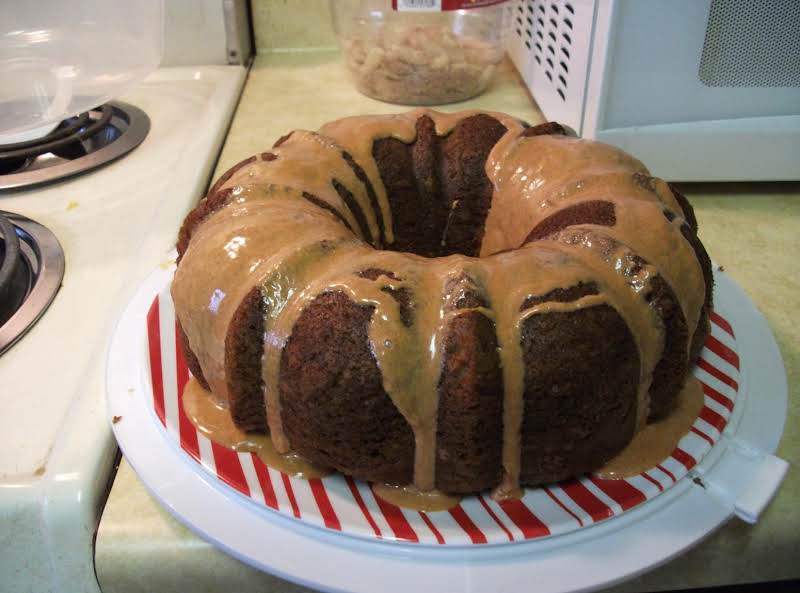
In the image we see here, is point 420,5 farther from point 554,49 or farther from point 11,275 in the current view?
point 11,275

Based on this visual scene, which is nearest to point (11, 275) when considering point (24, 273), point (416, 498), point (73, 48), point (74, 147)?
point (24, 273)

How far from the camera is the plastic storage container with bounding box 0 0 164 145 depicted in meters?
1.44

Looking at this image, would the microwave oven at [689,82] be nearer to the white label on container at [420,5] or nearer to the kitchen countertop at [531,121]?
the kitchen countertop at [531,121]

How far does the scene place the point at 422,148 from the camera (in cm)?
98

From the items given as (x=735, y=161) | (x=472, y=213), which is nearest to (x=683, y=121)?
(x=735, y=161)

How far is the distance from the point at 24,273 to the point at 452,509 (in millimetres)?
682

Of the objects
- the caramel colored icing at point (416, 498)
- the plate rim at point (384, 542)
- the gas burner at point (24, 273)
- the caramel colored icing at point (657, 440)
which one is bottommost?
the caramel colored icing at point (416, 498)

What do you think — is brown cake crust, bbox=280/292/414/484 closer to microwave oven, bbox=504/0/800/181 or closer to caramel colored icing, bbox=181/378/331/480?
caramel colored icing, bbox=181/378/331/480

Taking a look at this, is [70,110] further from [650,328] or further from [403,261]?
[650,328]

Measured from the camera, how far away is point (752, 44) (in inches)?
44.0

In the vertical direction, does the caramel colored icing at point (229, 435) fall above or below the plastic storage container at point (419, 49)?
below

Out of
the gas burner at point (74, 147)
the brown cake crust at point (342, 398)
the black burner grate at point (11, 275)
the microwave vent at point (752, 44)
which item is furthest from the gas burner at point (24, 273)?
the microwave vent at point (752, 44)

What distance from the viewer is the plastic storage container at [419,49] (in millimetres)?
1495

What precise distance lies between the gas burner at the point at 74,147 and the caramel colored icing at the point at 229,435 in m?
0.63
